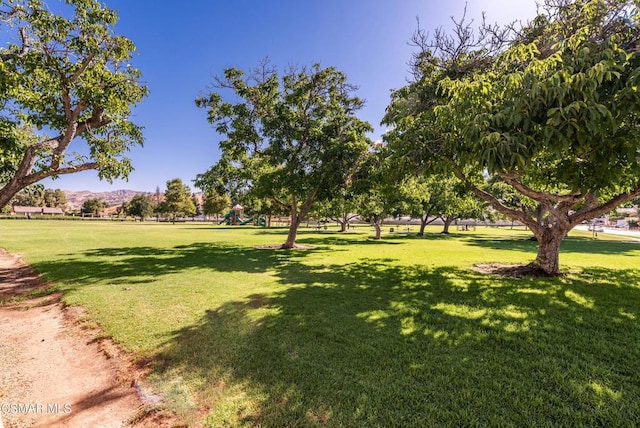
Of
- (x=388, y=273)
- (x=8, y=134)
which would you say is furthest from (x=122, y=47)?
(x=388, y=273)

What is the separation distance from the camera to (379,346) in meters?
4.53

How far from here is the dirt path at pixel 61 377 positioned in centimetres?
308

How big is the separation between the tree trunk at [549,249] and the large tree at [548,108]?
0.03 m

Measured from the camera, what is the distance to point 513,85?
17.1 feet

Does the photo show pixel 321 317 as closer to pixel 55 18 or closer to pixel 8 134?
pixel 8 134

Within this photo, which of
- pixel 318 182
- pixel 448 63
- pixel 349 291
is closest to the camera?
pixel 349 291

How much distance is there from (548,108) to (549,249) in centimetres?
775

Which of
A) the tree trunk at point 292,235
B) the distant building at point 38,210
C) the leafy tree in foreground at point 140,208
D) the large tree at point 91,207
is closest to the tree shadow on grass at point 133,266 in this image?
the tree trunk at point 292,235

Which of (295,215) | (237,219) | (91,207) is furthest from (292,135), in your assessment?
(91,207)

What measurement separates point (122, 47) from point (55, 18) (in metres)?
1.39

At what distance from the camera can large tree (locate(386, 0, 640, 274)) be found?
4.39m

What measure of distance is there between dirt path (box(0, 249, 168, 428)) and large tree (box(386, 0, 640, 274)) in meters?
5.79

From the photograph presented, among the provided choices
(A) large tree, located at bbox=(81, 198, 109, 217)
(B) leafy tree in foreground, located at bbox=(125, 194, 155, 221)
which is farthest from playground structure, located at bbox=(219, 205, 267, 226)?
(A) large tree, located at bbox=(81, 198, 109, 217)

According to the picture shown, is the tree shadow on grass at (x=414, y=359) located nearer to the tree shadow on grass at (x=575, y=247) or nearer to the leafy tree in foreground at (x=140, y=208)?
the tree shadow on grass at (x=575, y=247)
